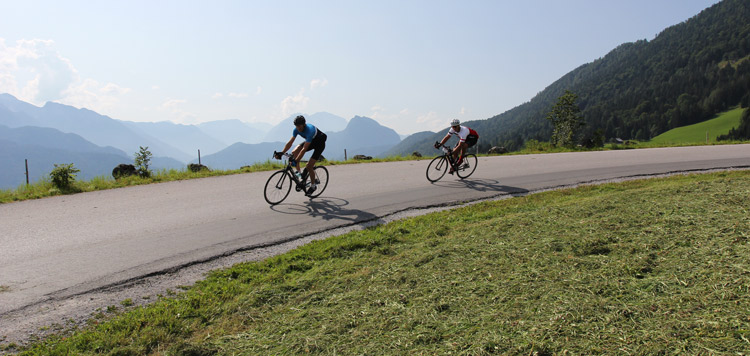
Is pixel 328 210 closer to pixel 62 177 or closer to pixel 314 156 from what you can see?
pixel 314 156

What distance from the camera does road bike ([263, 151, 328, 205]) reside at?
9.26 meters

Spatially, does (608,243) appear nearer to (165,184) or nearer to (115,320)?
(115,320)

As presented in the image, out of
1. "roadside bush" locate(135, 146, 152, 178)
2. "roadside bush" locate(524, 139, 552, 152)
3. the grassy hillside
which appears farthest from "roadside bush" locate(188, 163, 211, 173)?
the grassy hillside

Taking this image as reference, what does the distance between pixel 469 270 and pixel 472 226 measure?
2.30 m

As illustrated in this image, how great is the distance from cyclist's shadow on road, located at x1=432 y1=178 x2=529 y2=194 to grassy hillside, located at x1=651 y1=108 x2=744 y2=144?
12046cm

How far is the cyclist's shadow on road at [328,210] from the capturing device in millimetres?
7727

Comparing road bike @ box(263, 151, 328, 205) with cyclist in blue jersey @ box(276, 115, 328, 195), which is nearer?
road bike @ box(263, 151, 328, 205)

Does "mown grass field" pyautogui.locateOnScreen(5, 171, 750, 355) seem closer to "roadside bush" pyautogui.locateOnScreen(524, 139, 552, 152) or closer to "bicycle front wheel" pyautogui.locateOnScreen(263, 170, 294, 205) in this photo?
"bicycle front wheel" pyautogui.locateOnScreen(263, 170, 294, 205)

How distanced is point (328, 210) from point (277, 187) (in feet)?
5.66

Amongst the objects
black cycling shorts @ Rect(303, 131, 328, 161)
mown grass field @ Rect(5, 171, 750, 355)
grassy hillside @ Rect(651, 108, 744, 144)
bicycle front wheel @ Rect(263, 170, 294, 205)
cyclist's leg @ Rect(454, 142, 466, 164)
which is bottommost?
mown grass field @ Rect(5, 171, 750, 355)

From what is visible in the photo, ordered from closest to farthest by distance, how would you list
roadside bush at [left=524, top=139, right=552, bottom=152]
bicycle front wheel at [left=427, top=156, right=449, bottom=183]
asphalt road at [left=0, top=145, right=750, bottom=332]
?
asphalt road at [left=0, top=145, right=750, bottom=332] → bicycle front wheel at [left=427, top=156, right=449, bottom=183] → roadside bush at [left=524, top=139, right=552, bottom=152]

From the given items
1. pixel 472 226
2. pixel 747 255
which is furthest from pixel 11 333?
pixel 747 255

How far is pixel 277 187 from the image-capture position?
9422 mm

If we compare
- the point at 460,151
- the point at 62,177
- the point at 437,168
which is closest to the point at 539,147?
the point at 460,151
